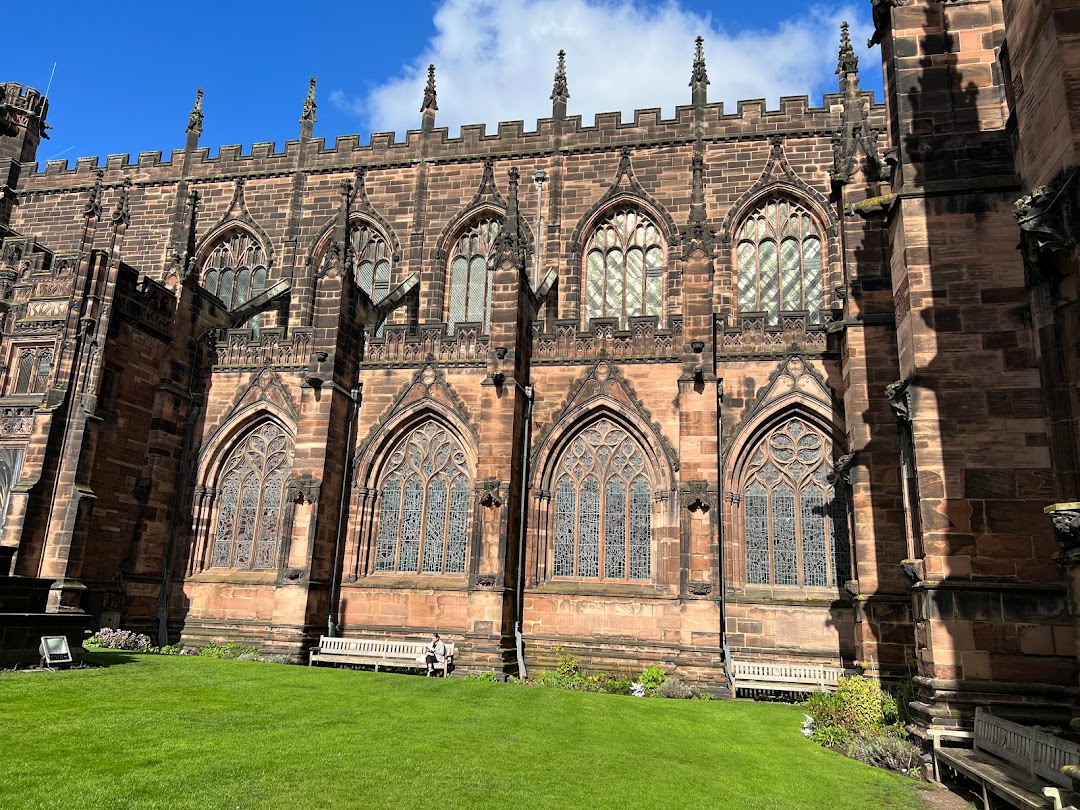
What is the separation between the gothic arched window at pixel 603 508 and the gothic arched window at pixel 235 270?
14.8 meters

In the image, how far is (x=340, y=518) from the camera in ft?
68.9

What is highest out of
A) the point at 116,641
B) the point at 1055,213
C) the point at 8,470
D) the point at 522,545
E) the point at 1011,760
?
the point at 1055,213

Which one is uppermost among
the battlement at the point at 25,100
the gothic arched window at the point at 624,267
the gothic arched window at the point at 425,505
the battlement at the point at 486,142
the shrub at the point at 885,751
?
the battlement at the point at 25,100

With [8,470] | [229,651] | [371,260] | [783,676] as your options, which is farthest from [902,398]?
[371,260]

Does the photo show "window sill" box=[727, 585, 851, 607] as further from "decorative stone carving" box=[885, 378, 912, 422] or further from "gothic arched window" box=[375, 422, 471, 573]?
"decorative stone carving" box=[885, 378, 912, 422]

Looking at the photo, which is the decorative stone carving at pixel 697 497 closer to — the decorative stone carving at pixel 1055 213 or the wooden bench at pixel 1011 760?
the wooden bench at pixel 1011 760

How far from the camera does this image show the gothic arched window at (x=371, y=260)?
90.3ft

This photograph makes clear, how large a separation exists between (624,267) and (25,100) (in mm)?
25466

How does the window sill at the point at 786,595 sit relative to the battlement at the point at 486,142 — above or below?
below

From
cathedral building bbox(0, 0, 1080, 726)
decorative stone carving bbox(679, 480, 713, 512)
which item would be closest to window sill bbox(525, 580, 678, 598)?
cathedral building bbox(0, 0, 1080, 726)

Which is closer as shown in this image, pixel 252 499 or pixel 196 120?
pixel 252 499

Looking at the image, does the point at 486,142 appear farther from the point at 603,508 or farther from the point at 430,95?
the point at 603,508

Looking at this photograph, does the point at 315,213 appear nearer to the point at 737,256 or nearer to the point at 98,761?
the point at 737,256

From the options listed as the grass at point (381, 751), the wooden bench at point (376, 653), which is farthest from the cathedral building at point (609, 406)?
the grass at point (381, 751)
